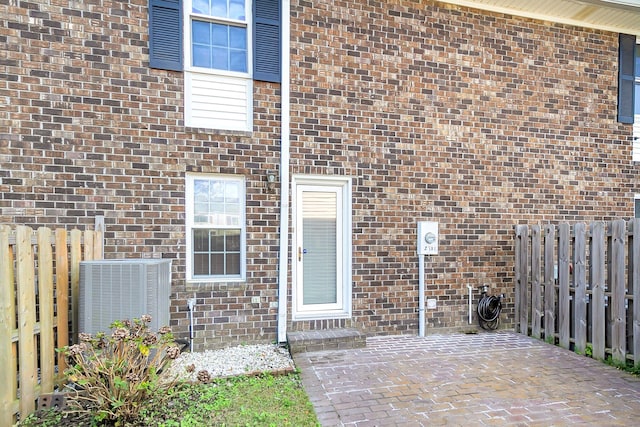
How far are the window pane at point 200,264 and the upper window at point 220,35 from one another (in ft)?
8.70

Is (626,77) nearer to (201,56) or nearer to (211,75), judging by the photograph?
(211,75)

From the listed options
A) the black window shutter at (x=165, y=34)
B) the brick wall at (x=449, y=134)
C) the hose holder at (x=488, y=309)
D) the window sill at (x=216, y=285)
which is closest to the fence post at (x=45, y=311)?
the window sill at (x=216, y=285)

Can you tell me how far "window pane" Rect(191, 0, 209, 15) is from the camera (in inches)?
201

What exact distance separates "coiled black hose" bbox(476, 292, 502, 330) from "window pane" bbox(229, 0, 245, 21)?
18.7 ft

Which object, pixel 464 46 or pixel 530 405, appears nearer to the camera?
pixel 530 405

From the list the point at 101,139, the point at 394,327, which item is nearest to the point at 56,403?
the point at 101,139

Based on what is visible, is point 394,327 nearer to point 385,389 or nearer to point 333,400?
point 385,389

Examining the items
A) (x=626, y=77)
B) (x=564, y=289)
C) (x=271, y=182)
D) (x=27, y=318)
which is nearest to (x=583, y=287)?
(x=564, y=289)

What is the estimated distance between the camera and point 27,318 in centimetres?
328

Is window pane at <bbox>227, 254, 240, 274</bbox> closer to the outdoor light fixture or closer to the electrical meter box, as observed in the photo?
the outdoor light fixture

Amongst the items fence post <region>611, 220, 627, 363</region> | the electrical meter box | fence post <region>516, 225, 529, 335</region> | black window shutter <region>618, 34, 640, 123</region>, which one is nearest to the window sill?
the electrical meter box

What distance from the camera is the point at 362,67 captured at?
5613mm

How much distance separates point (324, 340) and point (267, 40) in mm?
4280

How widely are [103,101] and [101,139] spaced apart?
0.49 meters
